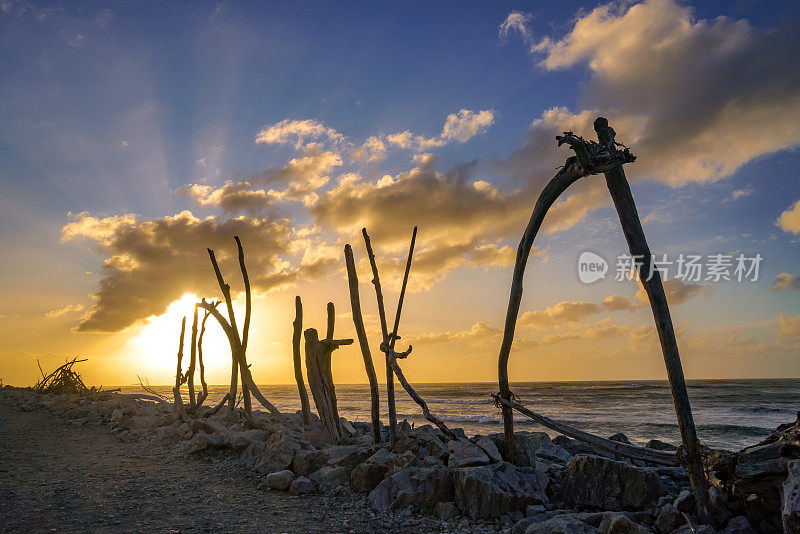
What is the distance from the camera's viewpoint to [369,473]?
7004 millimetres

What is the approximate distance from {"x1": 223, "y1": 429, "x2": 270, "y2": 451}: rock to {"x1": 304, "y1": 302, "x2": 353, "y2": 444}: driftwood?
1.49 meters

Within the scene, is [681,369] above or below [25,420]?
above

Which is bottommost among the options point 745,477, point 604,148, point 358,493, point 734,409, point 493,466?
point 734,409

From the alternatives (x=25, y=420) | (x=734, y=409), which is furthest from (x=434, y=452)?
(x=734, y=409)

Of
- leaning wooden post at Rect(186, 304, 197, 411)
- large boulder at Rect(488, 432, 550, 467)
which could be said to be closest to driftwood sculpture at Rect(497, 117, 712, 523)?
large boulder at Rect(488, 432, 550, 467)

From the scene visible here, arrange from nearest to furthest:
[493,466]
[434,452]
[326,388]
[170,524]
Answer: [170,524]
[493,466]
[434,452]
[326,388]

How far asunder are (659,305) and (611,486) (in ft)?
8.37

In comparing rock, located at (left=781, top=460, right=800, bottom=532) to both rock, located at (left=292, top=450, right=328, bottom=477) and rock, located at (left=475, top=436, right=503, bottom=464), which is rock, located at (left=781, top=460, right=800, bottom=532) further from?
rock, located at (left=292, top=450, right=328, bottom=477)

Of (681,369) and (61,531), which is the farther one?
(61,531)

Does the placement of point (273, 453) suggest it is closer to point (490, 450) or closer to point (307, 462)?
point (307, 462)

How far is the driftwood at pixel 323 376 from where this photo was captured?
9.88 meters

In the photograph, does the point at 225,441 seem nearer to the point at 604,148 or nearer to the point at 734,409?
the point at 604,148

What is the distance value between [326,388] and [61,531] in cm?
510

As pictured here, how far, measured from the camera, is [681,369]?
16.2 feet
